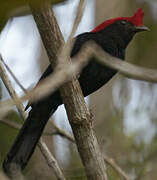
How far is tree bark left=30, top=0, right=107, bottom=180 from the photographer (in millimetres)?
2227

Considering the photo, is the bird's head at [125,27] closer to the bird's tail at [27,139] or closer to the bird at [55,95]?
the bird at [55,95]

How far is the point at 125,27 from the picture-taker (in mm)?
3982

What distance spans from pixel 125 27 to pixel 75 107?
1.77m

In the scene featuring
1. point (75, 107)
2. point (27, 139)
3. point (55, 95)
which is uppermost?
point (75, 107)

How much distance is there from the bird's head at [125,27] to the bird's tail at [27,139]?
3.40ft

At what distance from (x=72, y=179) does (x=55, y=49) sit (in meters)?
1.29

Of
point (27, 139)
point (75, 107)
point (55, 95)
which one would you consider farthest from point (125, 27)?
point (75, 107)

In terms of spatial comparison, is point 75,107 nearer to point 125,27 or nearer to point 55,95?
point 55,95

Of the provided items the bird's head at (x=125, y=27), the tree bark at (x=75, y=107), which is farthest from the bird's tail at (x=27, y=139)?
the bird's head at (x=125, y=27)

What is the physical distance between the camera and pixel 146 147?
A: 15.9ft

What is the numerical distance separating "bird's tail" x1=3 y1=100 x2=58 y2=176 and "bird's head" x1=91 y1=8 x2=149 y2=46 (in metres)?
1.04

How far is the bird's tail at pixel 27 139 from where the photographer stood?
3.17 metres

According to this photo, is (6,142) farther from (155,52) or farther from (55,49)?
(155,52)

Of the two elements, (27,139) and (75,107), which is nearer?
(75,107)
